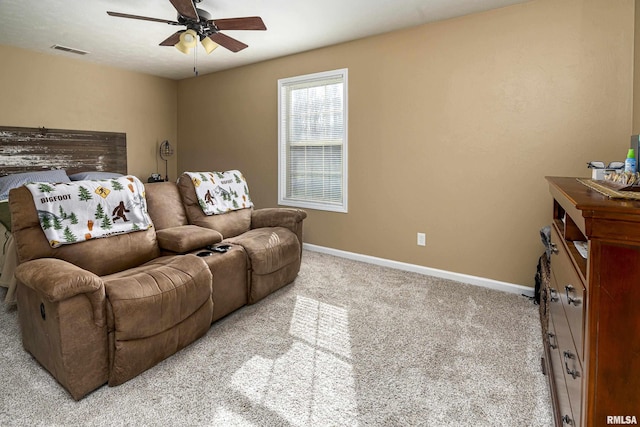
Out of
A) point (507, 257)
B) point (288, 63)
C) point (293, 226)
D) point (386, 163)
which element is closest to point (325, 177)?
point (386, 163)

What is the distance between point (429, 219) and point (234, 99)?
3.20m

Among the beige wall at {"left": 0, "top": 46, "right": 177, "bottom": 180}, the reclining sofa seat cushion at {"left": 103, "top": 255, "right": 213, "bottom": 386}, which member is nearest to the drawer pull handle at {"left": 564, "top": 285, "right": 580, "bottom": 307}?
the reclining sofa seat cushion at {"left": 103, "top": 255, "right": 213, "bottom": 386}

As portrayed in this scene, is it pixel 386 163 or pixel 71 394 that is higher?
pixel 386 163

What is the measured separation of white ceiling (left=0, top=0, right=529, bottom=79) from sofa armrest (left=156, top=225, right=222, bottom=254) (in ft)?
6.34

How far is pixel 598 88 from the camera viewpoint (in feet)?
8.59

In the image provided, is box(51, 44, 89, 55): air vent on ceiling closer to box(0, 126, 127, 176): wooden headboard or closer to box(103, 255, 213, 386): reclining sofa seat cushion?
box(0, 126, 127, 176): wooden headboard

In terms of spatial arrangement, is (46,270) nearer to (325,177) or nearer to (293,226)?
(293,226)

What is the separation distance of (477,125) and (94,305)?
3.13 m

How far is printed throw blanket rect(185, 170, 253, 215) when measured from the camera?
10.1 ft

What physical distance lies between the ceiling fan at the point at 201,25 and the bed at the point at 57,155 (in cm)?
240

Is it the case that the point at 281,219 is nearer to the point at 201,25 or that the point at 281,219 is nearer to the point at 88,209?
the point at 88,209

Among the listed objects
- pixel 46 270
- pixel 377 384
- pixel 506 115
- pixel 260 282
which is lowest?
pixel 377 384

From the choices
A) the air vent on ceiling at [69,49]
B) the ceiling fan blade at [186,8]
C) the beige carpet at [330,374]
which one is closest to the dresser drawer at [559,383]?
the beige carpet at [330,374]

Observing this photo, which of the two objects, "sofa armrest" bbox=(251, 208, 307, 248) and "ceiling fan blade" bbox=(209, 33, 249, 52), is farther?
"sofa armrest" bbox=(251, 208, 307, 248)
